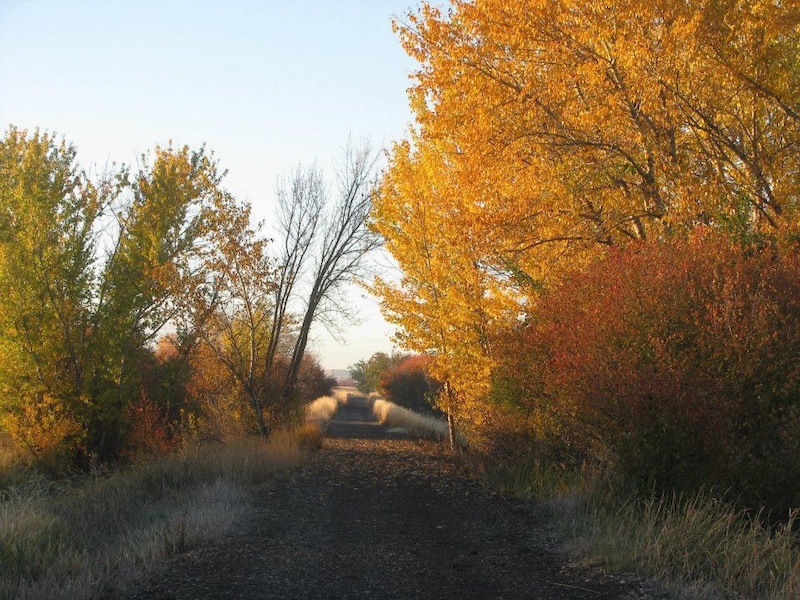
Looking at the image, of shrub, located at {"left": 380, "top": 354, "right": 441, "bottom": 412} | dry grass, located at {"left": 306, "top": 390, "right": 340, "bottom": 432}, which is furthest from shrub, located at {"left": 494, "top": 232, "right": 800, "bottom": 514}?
shrub, located at {"left": 380, "top": 354, "right": 441, "bottom": 412}

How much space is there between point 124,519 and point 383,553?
4.86 metres

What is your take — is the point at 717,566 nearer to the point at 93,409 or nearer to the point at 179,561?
the point at 179,561

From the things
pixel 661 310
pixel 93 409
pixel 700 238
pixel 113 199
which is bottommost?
pixel 93 409

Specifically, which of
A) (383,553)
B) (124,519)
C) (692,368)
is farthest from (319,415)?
(692,368)

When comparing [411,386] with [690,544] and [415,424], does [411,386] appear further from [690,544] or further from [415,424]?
[690,544]

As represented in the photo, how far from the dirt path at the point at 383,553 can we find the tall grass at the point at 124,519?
365mm

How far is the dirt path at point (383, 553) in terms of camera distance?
5676mm

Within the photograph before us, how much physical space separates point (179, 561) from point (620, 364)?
5.17 meters

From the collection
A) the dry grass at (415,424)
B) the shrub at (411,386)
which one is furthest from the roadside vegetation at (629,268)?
the shrub at (411,386)

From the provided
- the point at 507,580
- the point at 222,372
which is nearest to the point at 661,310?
the point at 507,580

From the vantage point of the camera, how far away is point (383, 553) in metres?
7.02

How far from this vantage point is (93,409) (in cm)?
1725

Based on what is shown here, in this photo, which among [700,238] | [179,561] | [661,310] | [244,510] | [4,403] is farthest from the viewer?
[4,403]

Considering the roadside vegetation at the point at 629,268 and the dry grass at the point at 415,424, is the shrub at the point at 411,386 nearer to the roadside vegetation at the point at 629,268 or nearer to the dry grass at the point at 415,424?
the dry grass at the point at 415,424
